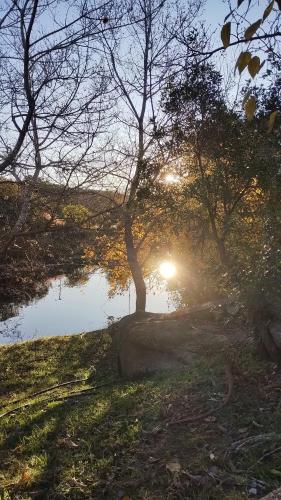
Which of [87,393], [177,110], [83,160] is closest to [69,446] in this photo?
[87,393]

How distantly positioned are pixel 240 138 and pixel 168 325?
601cm

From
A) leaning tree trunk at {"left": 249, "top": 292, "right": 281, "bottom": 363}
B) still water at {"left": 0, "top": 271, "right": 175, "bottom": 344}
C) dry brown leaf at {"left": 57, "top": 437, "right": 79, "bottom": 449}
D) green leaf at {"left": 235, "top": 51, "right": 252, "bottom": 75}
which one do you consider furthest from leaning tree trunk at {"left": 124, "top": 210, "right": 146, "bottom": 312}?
green leaf at {"left": 235, "top": 51, "right": 252, "bottom": 75}

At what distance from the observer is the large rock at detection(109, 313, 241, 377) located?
8859 mm

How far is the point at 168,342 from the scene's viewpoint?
9.76m

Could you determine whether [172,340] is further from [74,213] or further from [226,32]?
[226,32]

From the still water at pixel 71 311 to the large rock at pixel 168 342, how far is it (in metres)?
10.0

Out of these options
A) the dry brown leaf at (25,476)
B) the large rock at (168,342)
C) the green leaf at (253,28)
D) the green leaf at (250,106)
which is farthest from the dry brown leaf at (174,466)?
the green leaf at (253,28)

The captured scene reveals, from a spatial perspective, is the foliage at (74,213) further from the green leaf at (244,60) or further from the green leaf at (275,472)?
the green leaf at (244,60)

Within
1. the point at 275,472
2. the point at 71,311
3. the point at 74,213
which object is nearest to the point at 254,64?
the point at 275,472

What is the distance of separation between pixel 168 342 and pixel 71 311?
18.9m

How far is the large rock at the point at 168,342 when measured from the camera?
8.86m

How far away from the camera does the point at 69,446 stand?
5699 millimetres

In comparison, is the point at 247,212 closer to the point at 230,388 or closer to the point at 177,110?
the point at 177,110

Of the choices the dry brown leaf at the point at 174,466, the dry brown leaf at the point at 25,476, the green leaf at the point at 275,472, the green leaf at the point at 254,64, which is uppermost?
the green leaf at the point at 254,64
